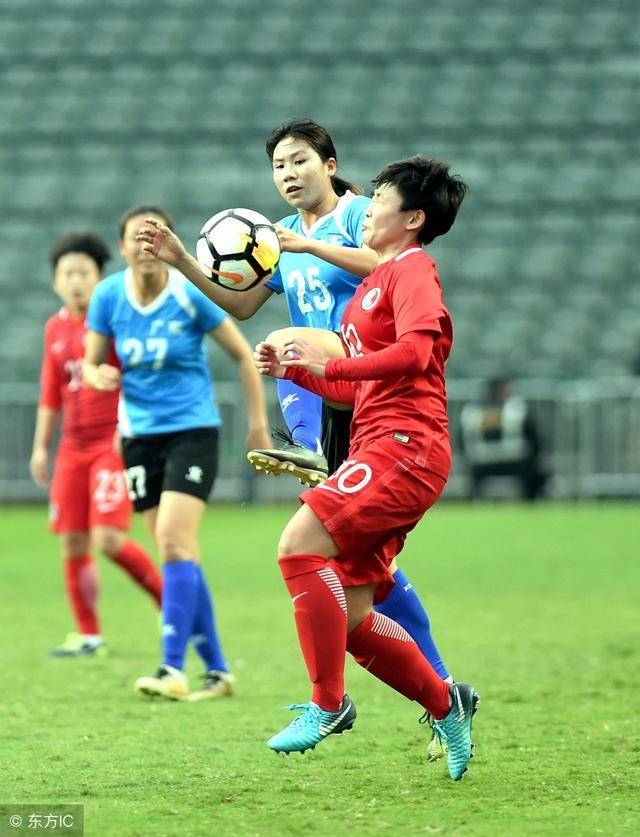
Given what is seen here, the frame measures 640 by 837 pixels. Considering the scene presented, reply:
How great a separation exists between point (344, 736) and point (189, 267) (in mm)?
1761

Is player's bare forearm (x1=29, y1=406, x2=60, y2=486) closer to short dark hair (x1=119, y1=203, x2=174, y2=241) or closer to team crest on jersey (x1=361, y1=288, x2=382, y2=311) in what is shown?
short dark hair (x1=119, y1=203, x2=174, y2=241)

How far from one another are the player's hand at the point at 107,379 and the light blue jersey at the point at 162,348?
0.21m

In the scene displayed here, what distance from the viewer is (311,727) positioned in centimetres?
434

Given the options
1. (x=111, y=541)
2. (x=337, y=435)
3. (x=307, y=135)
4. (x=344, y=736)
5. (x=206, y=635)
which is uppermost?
(x=307, y=135)

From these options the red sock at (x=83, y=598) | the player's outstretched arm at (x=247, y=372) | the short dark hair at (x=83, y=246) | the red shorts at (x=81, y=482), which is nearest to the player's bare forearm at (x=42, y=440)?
the red shorts at (x=81, y=482)

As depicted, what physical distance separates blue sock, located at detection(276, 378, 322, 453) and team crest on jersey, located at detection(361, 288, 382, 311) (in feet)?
3.29

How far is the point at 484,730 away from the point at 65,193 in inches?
745

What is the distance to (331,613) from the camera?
173 inches

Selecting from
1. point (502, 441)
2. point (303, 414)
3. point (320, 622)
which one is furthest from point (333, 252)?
point (502, 441)

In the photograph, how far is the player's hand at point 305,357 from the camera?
4344 mm

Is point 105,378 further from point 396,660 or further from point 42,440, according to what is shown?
point 396,660

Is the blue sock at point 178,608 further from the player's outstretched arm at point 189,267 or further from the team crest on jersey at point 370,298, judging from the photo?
the team crest on jersey at point 370,298

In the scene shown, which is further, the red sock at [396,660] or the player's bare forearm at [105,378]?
the player's bare forearm at [105,378]

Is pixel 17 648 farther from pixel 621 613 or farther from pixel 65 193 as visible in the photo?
pixel 65 193
